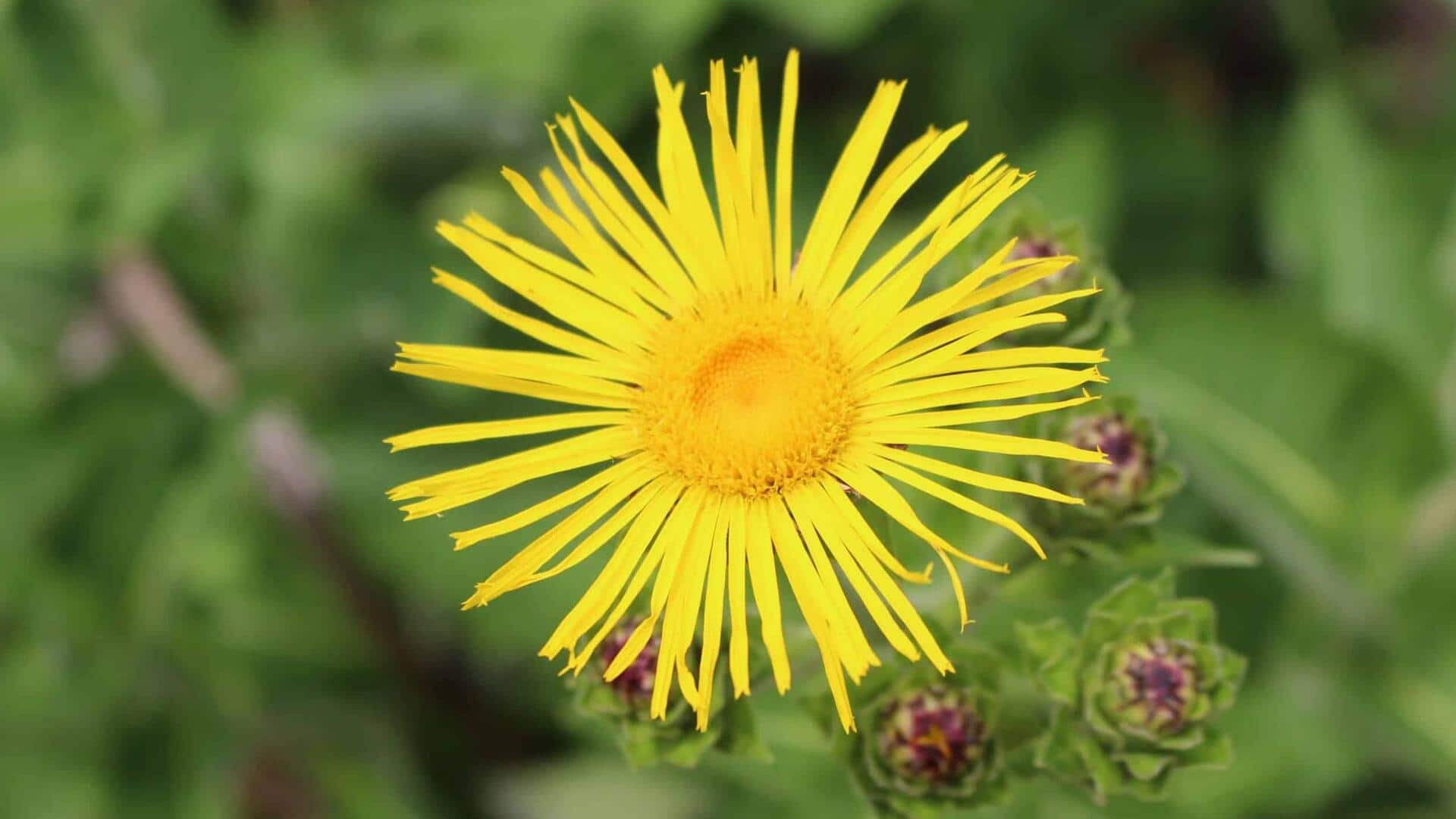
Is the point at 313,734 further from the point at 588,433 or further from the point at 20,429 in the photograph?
the point at 588,433

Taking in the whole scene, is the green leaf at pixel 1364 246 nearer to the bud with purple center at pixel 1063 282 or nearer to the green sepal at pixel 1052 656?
the bud with purple center at pixel 1063 282

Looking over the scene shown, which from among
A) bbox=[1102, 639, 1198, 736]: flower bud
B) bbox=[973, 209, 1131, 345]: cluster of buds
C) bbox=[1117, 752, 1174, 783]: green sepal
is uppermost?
bbox=[973, 209, 1131, 345]: cluster of buds

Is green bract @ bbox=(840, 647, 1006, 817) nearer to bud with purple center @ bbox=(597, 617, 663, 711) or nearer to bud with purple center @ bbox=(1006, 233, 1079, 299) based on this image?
bud with purple center @ bbox=(597, 617, 663, 711)

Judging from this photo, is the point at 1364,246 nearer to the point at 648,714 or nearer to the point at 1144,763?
the point at 1144,763

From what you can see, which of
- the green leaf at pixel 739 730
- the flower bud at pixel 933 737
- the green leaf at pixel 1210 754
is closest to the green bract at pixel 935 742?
the flower bud at pixel 933 737

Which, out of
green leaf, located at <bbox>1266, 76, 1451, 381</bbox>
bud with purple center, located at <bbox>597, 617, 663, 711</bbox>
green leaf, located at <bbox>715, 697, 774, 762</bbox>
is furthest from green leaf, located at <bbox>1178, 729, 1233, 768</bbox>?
green leaf, located at <bbox>1266, 76, 1451, 381</bbox>

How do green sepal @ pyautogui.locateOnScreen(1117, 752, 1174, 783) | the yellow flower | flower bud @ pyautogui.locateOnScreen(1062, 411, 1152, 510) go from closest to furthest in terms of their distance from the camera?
the yellow flower → green sepal @ pyautogui.locateOnScreen(1117, 752, 1174, 783) → flower bud @ pyautogui.locateOnScreen(1062, 411, 1152, 510)
